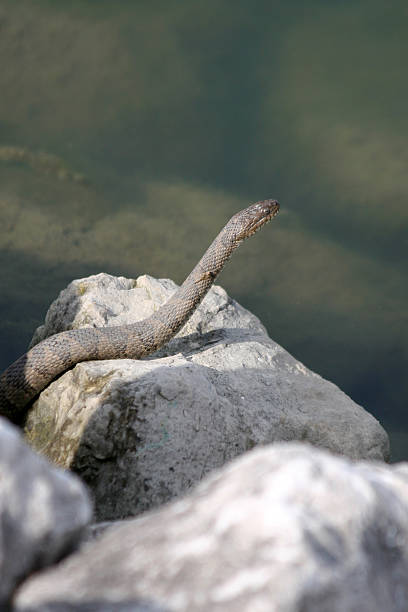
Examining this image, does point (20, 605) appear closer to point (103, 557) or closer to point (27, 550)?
point (27, 550)

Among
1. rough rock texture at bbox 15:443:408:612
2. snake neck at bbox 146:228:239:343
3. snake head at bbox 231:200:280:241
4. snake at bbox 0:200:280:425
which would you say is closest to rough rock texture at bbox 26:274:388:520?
snake at bbox 0:200:280:425

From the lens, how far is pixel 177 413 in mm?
5535

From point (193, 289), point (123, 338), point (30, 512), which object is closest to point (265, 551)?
point (30, 512)

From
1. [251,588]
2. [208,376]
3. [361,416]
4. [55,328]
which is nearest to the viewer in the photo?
[251,588]

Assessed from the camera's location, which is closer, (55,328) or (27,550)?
(27,550)

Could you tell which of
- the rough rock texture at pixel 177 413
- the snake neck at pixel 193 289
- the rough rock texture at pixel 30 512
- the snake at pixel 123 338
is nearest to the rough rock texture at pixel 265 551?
the rough rock texture at pixel 30 512

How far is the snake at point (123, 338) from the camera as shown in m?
6.77

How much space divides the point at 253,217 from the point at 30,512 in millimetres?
6598

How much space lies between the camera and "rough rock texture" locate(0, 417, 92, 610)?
1807mm

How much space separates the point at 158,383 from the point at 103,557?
3753 mm

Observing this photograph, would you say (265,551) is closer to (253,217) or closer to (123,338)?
(123,338)

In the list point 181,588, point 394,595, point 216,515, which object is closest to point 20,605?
point 181,588

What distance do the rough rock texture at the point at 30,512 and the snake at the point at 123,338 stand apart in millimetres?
4933

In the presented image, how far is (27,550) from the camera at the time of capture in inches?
72.5
